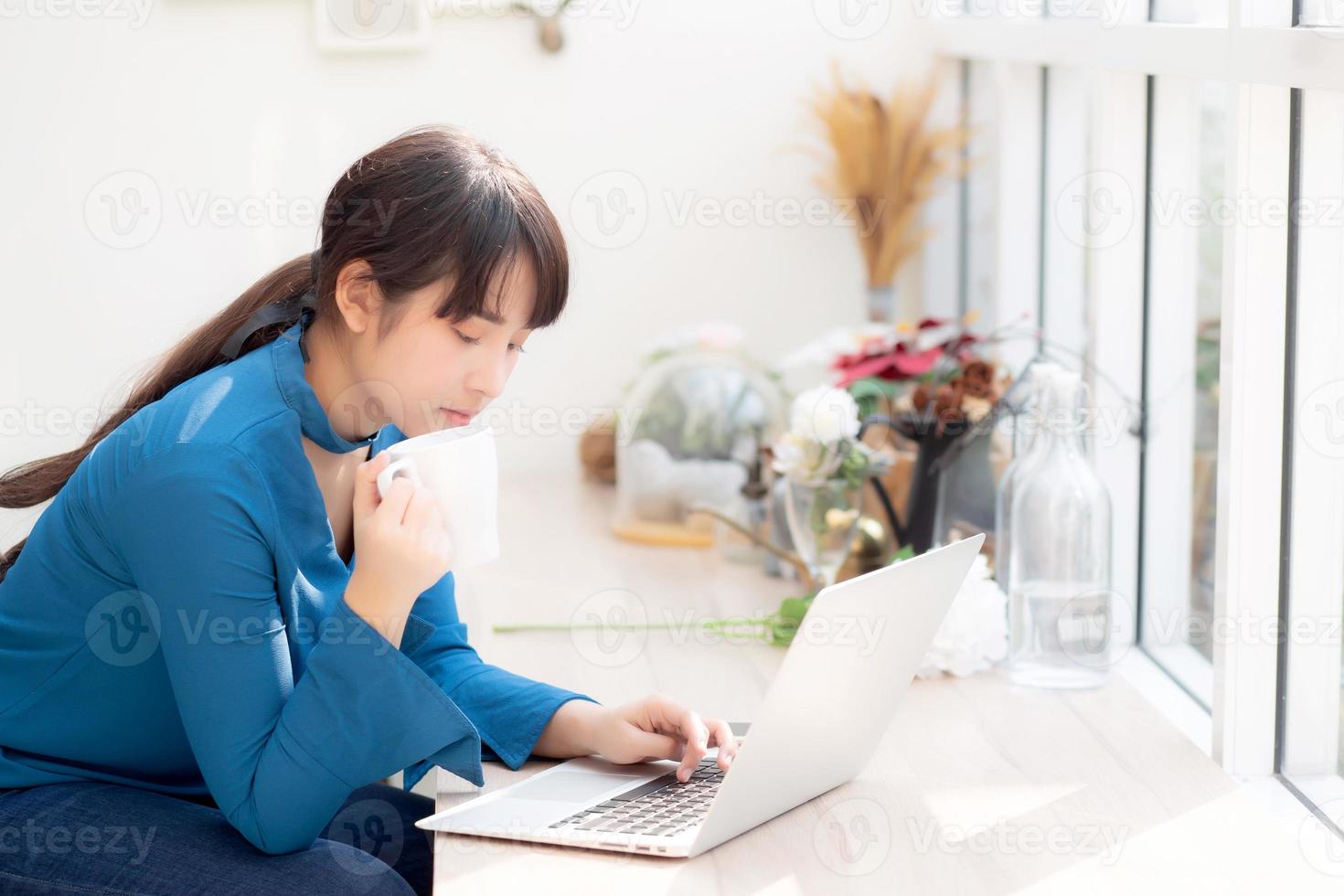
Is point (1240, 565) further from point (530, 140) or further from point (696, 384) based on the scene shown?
point (530, 140)

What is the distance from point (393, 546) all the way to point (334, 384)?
21 centimetres

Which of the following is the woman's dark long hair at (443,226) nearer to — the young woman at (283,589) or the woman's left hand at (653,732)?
the young woman at (283,589)

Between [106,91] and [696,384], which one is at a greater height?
[106,91]

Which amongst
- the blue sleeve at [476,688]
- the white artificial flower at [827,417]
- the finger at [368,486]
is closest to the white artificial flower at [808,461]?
the white artificial flower at [827,417]

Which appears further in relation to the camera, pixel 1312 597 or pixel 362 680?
pixel 1312 597

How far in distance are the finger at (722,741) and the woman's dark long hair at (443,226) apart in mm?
346

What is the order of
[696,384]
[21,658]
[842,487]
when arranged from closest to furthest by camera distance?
[21,658] < [842,487] < [696,384]

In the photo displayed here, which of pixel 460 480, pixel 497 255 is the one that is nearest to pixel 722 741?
pixel 460 480

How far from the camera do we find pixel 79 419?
2354 millimetres

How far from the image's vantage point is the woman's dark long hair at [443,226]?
3.35 ft

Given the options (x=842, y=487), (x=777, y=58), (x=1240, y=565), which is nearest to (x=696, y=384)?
(x=842, y=487)

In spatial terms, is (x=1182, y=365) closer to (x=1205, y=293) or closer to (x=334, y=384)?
(x=1205, y=293)

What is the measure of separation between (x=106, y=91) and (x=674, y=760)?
1.72 m

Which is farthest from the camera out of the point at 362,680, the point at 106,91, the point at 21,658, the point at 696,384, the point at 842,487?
the point at 106,91
